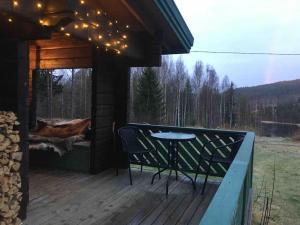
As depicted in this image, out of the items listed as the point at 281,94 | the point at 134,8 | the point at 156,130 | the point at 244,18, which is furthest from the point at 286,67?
the point at 134,8

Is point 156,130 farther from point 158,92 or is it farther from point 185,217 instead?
point 158,92

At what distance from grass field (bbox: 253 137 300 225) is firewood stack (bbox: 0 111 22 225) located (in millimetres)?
3433

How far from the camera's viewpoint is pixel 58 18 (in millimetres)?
2730

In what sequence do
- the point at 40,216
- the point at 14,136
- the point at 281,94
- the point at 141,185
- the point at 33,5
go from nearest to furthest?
the point at 33,5, the point at 14,136, the point at 40,216, the point at 141,185, the point at 281,94

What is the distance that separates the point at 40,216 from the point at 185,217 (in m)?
1.50

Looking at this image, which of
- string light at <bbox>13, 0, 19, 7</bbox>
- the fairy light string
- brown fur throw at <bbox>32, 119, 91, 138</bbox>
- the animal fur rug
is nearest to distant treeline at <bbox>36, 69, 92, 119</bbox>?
brown fur throw at <bbox>32, 119, 91, 138</bbox>

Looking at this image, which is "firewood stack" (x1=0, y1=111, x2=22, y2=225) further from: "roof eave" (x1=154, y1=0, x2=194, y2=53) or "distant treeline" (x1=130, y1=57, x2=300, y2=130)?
"distant treeline" (x1=130, y1=57, x2=300, y2=130)

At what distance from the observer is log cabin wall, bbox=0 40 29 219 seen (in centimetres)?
289

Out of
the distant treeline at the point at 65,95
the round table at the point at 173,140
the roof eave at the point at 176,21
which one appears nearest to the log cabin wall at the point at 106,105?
the round table at the point at 173,140

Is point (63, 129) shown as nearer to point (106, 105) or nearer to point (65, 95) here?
Result: point (106, 105)

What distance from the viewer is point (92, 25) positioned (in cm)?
329

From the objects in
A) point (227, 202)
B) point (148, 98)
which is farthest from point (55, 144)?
point (148, 98)

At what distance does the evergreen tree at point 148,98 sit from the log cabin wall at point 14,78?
577 inches

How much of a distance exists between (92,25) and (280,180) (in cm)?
598
